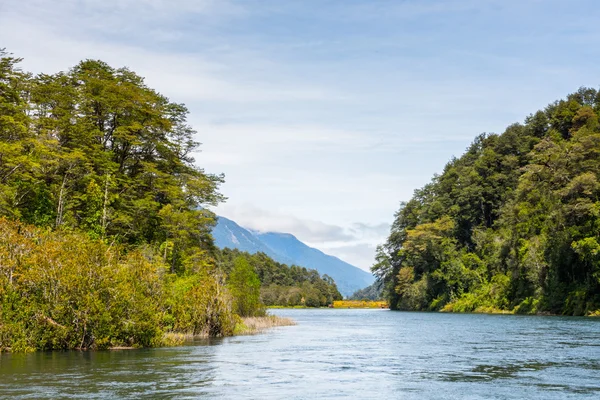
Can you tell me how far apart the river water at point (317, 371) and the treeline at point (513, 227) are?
3746 cm

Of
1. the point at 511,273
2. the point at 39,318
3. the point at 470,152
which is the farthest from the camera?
the point at 470,152

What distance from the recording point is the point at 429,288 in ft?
419

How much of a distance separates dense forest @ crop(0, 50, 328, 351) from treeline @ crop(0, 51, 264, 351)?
10cm

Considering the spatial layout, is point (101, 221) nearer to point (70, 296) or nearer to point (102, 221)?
point (102, 221)

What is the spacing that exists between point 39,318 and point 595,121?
96.6m

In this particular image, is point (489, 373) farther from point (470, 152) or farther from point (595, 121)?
point (470, 152)

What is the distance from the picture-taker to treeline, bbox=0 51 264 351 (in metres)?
33.7

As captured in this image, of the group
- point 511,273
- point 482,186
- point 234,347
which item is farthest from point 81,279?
point 482,186

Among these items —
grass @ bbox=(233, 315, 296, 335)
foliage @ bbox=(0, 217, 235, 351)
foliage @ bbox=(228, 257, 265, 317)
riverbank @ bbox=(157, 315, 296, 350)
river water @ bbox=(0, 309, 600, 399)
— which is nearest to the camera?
river water @ bbox=(0, 309, 600, 399)

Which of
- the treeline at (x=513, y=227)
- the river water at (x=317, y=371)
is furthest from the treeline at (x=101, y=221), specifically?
the treeline at (x=513, y=227)

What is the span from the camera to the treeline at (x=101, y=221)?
3366cm

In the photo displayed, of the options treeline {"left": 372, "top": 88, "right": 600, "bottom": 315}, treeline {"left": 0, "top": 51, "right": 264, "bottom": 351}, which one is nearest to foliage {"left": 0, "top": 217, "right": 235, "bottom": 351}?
treeline {"left": 0, "top": 51, "right": 264, "bottom": 351}

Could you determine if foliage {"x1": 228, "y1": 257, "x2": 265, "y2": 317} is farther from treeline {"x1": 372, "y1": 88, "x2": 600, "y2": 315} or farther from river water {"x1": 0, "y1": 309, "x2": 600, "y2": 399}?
treeline {"x1": 372, "y1": 88, "x2": 600, "y2": 315}

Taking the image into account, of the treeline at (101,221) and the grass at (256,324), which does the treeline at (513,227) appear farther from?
the treeline at (101,221)
